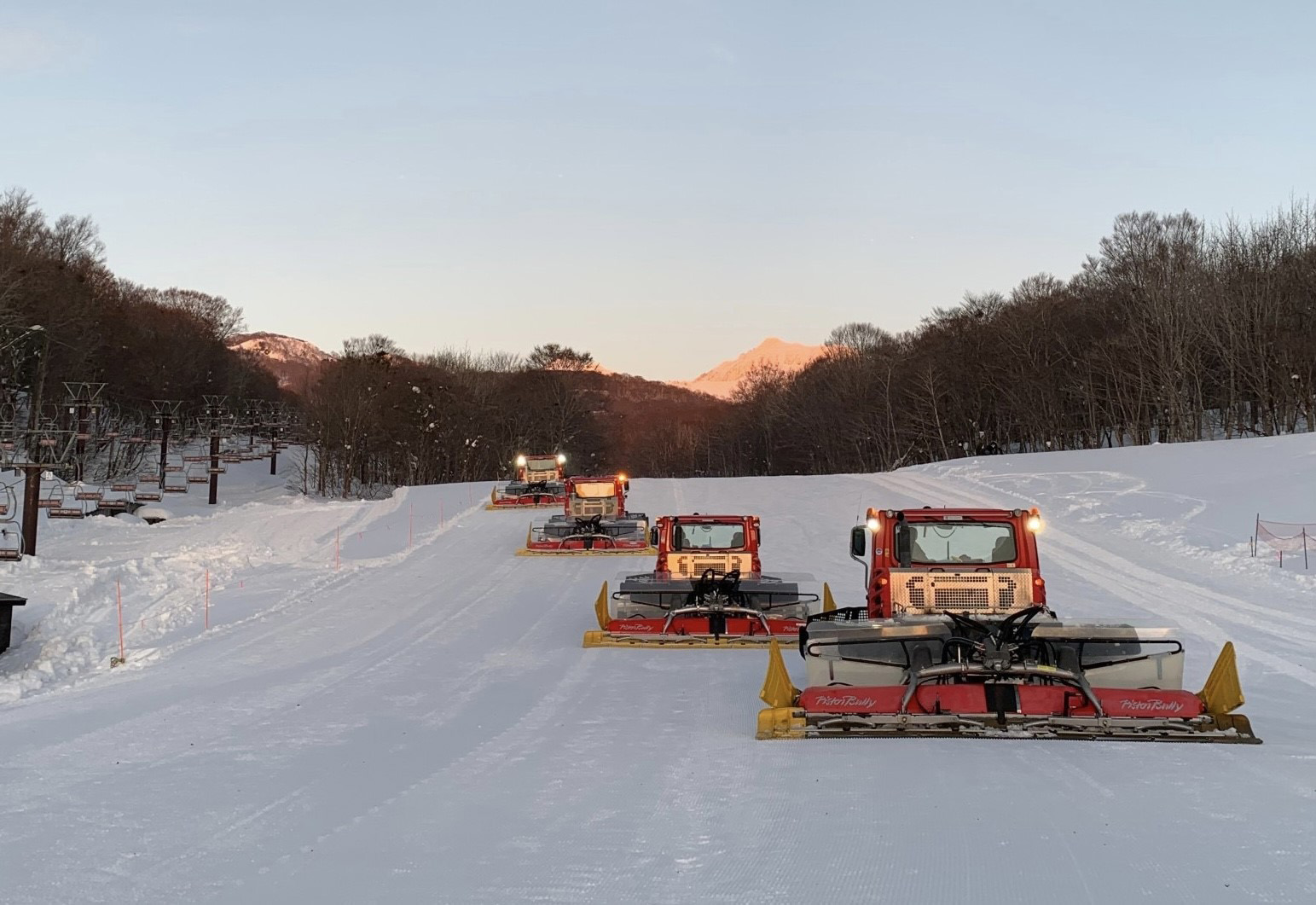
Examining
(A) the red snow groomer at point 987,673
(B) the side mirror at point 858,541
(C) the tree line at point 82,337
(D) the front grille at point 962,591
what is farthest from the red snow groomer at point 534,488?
(A) the red snow groomer at point 987,673

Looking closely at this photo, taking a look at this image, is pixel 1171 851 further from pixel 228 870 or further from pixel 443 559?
pixel 443 559

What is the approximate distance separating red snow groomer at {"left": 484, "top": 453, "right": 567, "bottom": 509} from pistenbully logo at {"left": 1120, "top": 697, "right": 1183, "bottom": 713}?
33.0 meters

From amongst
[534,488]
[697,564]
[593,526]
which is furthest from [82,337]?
[697,564]

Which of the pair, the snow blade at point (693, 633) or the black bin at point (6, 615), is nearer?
the snow blade at point (693, 633)

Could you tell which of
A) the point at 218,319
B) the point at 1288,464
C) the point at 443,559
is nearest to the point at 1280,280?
the point at 1288,464

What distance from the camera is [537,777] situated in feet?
25.3

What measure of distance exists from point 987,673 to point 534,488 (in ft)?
113

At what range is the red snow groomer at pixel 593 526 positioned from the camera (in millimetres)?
27844

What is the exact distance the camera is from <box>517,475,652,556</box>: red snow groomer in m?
27.8

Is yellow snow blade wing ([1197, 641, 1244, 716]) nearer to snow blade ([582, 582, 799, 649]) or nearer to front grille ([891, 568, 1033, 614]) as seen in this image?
front grille ([891, 568, 1033, 614])

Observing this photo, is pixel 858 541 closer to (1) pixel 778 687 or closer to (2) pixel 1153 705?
(1) pixel 778 687

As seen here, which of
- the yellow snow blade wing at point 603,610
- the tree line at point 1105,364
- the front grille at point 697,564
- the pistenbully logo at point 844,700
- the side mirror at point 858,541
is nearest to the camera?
the pistenbully logo at point 844,700

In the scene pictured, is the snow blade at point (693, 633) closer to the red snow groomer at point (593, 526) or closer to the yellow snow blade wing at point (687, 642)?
the yellow snow blade wing at point (687, 642)

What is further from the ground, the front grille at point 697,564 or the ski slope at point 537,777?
the front grille at point 697,564
